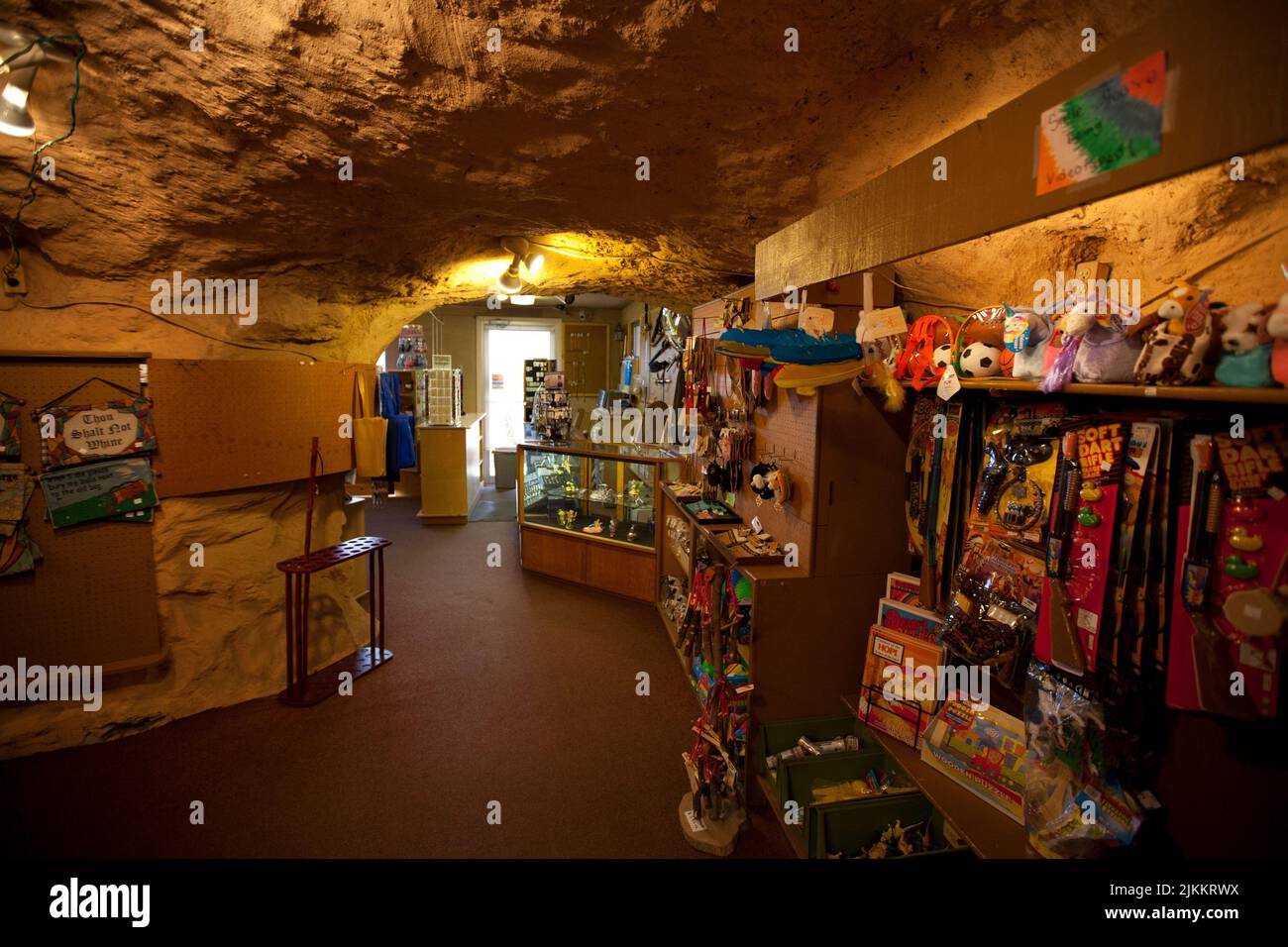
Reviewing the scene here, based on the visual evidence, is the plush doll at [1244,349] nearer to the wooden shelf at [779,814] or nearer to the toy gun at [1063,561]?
→ the toy gun at [1063,561]

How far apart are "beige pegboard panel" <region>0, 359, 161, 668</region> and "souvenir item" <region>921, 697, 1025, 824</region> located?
12.3 feet

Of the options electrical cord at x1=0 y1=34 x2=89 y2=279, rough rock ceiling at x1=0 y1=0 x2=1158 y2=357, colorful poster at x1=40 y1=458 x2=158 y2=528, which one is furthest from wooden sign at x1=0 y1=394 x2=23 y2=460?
electrical cord at x1=0 y1=34 x2=89 y2=279

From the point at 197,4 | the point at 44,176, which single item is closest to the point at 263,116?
the point at 197,4

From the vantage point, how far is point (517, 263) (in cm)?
396

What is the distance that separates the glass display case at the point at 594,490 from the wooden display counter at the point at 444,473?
6.94 feet

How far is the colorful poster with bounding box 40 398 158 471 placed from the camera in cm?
276

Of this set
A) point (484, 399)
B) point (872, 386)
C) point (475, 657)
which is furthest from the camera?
point (484, 399)

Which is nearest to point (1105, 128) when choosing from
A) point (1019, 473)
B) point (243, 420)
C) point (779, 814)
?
point (1019, 473)

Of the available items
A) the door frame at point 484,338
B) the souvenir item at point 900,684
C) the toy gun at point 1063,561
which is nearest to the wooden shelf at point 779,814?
the souvenir item at point 900,684

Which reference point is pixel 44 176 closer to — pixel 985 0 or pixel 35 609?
pixel 35 609

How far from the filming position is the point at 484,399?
10.1 m

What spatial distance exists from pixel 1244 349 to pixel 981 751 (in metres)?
1.21

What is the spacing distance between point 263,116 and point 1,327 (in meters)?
1.93

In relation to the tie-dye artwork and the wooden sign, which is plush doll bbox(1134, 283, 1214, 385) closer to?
the tie-dye artwork
